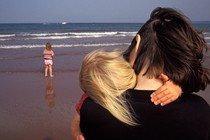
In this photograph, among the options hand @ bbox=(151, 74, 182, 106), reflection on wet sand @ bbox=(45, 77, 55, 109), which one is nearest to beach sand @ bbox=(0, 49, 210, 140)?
reflection on wet sand @ bbox=(45, 77, 55, 109)

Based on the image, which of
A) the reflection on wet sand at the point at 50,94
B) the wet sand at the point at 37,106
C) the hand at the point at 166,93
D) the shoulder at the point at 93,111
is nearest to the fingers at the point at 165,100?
the hand at the point at 166,93

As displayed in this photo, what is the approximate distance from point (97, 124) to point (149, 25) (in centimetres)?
53

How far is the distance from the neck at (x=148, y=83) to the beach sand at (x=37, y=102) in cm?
390

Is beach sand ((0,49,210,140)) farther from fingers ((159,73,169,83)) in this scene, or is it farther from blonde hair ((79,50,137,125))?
fingers ((159,73,169,83))

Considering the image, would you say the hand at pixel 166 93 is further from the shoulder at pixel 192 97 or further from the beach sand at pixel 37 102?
the beach sand at pixel 37 102

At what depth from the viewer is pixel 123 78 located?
1391mm

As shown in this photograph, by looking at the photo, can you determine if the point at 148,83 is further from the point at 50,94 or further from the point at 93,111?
the point at 50,94

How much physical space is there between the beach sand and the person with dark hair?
3.91 m

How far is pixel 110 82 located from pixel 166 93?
0.26 meters

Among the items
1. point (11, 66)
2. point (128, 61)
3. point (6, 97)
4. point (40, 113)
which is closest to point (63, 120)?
point (40, 113)

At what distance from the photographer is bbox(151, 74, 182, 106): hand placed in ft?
4.30

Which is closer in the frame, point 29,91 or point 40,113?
point 40,113

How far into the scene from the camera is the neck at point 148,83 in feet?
4.54

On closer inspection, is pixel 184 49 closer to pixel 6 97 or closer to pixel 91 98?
pixel 91 98
